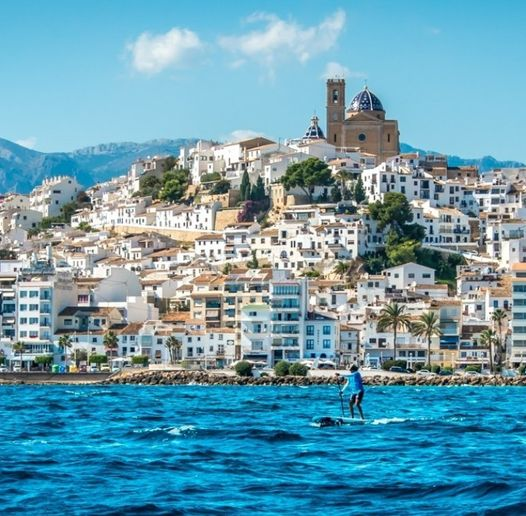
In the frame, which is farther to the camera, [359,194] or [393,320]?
[359,194]

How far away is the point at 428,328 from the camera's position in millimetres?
96000

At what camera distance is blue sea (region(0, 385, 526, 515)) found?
90.9 feet

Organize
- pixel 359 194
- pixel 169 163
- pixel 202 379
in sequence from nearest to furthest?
pixel 202 379, pixel 359 194, pixel 169 163

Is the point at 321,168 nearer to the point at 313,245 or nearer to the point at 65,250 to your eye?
the point at 313,245

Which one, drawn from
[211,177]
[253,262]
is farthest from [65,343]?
[211,177]

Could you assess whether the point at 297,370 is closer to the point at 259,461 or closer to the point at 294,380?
the point at 294,380

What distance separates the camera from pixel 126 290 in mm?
112062

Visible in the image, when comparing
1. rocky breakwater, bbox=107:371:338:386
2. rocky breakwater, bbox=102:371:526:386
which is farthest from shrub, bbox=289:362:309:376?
rocky breakwater, bbox=107:371:338:386

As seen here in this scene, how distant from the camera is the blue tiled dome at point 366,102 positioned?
15875cm

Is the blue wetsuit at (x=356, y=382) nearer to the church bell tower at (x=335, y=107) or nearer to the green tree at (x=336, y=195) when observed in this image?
the green tree at (x=336, y=195)

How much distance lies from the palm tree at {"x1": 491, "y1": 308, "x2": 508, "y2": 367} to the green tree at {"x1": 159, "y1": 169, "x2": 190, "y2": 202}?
54.0 m

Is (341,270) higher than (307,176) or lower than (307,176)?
lower

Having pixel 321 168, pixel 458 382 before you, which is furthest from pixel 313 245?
pixel 458 382

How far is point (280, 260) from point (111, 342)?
88.2 ft
